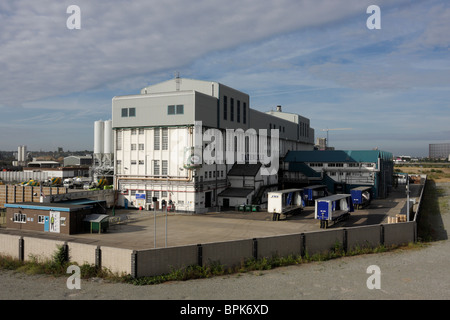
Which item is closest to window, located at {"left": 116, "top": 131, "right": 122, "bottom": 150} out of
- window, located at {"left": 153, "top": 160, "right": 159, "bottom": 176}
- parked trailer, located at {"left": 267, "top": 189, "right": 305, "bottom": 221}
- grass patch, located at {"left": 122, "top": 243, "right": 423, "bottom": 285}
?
Answer: window, located at {"left": 153, "top": 160, "right": 159, "bottom": 176}

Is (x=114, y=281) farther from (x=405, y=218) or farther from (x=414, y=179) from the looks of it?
(x=414, y=179)

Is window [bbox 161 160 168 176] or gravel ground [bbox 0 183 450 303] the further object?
window [bbox 161 160 168 176]

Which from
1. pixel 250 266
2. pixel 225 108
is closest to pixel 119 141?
pixel 225 108

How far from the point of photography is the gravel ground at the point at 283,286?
16.6 m

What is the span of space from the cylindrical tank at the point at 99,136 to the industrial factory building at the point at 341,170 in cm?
3210

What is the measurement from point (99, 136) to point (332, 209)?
37.6 m

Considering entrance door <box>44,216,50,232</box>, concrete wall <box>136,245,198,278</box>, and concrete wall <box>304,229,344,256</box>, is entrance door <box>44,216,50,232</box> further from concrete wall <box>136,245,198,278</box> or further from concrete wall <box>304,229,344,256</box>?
concrete wall <box>304,229,344,256</box>

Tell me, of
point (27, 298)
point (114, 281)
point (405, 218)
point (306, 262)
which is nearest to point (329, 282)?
point (306, 262)

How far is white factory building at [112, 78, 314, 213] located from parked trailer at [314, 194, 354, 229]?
1374 centimetres

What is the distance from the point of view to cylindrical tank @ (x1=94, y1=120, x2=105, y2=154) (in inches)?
2189

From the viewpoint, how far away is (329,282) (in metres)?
18.5

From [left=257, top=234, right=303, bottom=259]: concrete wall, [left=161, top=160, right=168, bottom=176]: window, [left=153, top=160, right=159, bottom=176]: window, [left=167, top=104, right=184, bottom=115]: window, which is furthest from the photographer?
[left=153, top=160, right=159, bottom=176]: window
